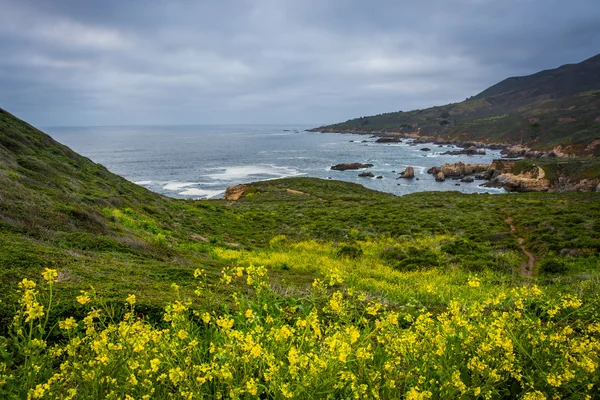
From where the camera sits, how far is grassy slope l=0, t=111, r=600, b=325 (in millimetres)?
6480

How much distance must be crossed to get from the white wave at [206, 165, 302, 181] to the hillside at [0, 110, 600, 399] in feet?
192

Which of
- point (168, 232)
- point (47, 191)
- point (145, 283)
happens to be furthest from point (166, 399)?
point (168, 232)

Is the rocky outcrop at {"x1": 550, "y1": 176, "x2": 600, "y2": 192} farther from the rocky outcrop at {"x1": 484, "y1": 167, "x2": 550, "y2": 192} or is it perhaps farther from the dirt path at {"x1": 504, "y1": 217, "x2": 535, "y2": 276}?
the dirt path at {"x1": 504, "y1": 217, "x2": 535, "y2": 276}

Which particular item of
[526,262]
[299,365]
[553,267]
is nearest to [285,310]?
[299,365]

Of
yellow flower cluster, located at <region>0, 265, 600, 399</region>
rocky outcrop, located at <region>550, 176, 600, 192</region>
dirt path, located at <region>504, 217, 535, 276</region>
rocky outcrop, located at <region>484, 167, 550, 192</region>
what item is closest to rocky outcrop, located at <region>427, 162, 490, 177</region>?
rocky outcrop, located at <region>484, 167, 550, 192</region>

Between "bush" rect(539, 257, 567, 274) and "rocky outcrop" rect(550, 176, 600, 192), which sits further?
"rocky outcrop" rect(550, 176, 600, 192)

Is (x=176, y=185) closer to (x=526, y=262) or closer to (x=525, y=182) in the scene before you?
(x=526, y=262)

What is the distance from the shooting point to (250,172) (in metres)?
90.9

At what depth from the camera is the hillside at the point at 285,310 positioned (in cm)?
309

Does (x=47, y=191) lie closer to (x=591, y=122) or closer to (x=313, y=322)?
(x=313, y=322)

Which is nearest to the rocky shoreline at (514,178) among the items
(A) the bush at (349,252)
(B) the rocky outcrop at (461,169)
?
(B) the rocky outcrop at (461,169)

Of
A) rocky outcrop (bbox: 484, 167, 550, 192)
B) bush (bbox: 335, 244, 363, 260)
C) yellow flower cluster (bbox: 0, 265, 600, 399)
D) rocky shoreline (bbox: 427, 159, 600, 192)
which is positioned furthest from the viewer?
rocky outcrop (bbox: 484, 167, 550, 192)

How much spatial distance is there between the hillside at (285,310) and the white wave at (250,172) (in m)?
58.6

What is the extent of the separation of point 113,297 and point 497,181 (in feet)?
267
